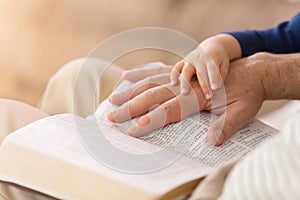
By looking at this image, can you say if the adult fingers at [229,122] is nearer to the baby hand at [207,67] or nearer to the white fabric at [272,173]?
the baby hand at [207,67]

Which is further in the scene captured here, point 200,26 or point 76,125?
point 200,26

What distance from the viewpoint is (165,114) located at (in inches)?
30.5

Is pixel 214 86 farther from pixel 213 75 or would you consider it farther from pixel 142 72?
pixel 142 72

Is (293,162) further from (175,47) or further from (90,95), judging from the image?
(175,47)

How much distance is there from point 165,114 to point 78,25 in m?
0.89

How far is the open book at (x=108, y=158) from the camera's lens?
60 centimetres

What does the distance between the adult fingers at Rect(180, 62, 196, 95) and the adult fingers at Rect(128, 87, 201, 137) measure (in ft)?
0.08

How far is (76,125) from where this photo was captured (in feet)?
2.33

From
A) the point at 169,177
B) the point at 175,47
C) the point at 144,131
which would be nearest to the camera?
the point at 169,177

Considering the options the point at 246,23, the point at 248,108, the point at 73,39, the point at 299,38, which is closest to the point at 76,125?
the point at 248,108

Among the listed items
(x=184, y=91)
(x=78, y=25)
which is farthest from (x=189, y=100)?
(x=78, y=25)

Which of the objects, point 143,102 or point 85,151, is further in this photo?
point 143,102

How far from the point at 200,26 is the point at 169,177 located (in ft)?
2.85

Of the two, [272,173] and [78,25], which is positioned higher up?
[272,173]
